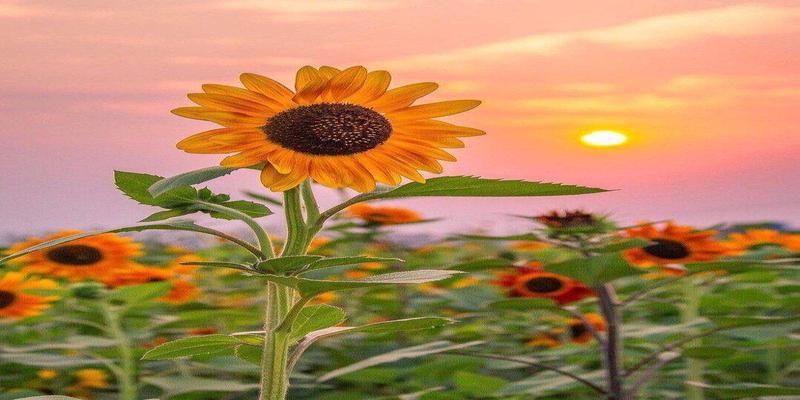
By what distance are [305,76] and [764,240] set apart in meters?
2.43

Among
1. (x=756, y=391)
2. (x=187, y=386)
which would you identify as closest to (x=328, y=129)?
(x=756, y=391)

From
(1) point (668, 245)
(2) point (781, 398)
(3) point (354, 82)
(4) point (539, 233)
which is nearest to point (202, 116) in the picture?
(3) point (354, 82)

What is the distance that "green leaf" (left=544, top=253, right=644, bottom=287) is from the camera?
1.67m

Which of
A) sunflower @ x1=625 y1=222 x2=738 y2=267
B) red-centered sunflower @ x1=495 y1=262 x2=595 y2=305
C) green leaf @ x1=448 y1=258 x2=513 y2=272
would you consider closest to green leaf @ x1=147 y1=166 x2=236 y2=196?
green leaf @ x1=448 y1=258 x2=513 y2=272

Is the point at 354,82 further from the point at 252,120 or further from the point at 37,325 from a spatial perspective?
the point at 37,325

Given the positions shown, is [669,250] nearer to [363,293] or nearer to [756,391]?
[756,391]

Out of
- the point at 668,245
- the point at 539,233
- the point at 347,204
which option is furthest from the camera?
the point at 668,245

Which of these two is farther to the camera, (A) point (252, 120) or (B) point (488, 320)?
(B) point (488, 320)

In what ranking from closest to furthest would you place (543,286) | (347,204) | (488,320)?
(347,204)
(543,286)
(488,320)

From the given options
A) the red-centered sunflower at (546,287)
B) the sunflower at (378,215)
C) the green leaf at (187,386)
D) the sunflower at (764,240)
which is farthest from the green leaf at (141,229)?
the sunflower at (764,240)

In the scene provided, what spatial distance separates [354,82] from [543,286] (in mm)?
1759

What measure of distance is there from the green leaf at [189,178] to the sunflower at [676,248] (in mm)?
1499

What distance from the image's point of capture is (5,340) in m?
2.83

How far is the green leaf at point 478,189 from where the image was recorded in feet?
2.99
